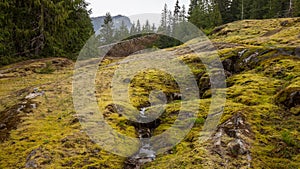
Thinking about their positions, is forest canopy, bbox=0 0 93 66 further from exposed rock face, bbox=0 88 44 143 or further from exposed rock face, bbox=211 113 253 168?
exposed rock face, bbox=211 113 253 168

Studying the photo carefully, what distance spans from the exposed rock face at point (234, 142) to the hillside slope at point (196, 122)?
0.9 inches

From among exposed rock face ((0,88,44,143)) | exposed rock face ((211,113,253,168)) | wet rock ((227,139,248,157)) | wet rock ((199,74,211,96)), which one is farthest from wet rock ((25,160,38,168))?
wet rock ((199,74,211,96))

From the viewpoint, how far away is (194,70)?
1444cm

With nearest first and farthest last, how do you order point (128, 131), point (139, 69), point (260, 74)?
point (128, 131)
point (260, 74)
point (139, 69)

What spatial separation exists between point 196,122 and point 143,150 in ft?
6.73

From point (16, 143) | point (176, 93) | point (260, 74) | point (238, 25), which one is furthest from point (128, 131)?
point (238, 25)

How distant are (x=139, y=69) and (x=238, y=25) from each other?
1934 cm

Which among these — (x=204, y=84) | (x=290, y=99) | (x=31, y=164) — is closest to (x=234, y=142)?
(x=290, y=99)

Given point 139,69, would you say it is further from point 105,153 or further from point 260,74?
point 105,153

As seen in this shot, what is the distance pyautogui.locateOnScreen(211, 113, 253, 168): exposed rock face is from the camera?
19.6 ft

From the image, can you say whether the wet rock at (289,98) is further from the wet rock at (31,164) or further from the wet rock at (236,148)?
the wet rock at (31,164)

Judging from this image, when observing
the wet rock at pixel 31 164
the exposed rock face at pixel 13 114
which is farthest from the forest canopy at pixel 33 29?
the wet rock at pixel 31 164

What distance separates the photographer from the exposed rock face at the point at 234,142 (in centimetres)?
596

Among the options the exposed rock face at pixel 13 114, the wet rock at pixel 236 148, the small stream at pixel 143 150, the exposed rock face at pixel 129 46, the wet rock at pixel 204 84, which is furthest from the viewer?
the exposed rock face at pixel 129 46
